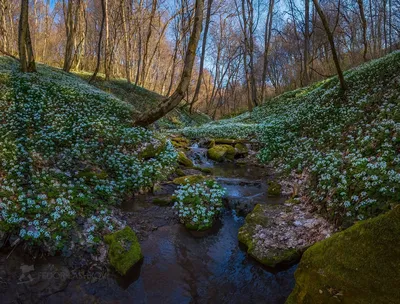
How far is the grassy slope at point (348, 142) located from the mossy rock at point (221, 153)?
152 centimetres

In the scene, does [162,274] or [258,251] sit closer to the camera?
[162,274]

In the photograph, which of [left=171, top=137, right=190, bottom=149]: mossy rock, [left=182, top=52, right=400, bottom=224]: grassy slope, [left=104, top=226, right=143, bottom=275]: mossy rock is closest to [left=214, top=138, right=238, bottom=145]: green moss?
[left=182, top=52, right=400, bottom=224]: grassy slope

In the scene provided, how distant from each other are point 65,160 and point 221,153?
21.7ft

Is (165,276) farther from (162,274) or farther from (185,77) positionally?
(185,77)

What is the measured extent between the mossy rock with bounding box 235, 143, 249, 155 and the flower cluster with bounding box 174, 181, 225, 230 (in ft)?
17.9

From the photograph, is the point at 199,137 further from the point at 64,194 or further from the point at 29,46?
the point at 64,194

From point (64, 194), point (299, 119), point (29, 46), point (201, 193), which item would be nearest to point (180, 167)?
point (201, 193)

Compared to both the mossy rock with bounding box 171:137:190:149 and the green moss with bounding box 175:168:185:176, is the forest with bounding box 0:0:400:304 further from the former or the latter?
the mossy rock with bounding box 171:137:190:149

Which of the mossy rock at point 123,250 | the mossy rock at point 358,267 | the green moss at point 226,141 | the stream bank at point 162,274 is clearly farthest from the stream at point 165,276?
the green moss at point 226,141

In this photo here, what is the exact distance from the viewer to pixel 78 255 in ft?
14.9

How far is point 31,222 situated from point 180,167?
5437 mm

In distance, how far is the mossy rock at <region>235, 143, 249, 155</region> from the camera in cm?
1239

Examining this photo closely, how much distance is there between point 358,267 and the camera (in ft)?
8.75

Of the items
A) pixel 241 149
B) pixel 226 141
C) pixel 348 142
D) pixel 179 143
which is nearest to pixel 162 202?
pixel 348 142
